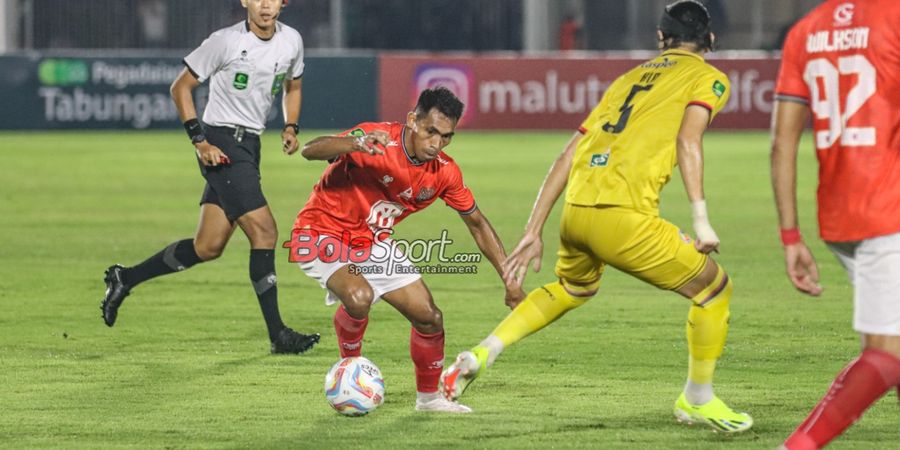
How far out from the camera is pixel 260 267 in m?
9.29

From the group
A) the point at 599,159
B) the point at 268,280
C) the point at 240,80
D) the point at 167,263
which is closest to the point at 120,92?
the point at 167,263

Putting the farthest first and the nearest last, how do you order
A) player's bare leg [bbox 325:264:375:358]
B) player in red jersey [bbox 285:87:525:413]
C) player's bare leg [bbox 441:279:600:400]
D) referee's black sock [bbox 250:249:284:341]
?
referee's black sock [bbox 250:249:284:341], player's bare leg [bbox 325:264:375:358], player in red jersey [bbox 285:87:525:413], player's bare leg [bbox 441:279:600:400]

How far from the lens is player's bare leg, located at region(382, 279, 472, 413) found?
24.2 ft

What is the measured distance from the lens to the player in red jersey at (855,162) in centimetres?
538

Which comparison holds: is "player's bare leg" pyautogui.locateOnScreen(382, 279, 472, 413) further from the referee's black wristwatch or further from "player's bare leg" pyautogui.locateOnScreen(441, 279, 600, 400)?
the referee's black wristwatch

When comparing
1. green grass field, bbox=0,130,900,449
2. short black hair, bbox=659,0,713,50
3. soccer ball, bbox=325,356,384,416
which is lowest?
green grass field, bbox=0,130,900,449

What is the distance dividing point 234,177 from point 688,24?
3.52 m

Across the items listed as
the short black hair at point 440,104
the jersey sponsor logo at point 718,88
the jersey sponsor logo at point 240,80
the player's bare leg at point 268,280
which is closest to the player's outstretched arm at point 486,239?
the short black hair at point 440,104

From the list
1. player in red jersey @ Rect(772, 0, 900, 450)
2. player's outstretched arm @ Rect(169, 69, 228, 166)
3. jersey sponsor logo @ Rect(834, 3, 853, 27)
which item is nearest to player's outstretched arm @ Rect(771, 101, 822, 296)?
player in red jersey @ Rect(772, 0, 900, 450)

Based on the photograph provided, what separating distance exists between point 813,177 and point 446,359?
14385mm

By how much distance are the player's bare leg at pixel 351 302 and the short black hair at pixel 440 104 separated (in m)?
0.84

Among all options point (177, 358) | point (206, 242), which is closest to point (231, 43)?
point (206, 242)

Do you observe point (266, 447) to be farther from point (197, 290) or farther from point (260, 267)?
point (197, 290)

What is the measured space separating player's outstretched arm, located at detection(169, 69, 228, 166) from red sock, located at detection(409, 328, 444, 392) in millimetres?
2433
